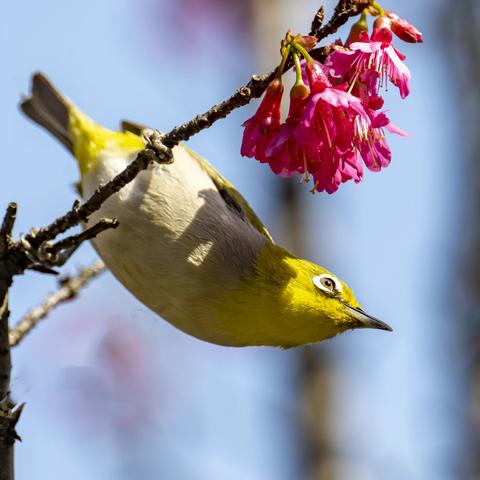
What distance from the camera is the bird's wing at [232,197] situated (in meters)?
4.68

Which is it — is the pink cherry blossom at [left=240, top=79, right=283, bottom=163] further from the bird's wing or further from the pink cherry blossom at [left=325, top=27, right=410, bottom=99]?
the bird's wing

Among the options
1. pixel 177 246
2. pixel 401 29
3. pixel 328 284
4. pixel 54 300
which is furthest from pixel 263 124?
pixel 54 300

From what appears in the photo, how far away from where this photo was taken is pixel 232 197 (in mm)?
4742

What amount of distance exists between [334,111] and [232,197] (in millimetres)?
1623

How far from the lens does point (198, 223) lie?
430 centimetres

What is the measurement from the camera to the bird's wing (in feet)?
15.3

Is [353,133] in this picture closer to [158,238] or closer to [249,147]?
[249,147]

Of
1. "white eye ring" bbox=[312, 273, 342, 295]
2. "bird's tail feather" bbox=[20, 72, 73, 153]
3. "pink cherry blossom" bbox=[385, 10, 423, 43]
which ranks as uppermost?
"bird's tail feather" bbox=[20, 72, 73, 153]

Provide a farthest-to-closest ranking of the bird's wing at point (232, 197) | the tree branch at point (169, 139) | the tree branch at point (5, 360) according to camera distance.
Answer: the bird's wing at point (232, 197)
the tree branch at point (5, 360)
the tree branch at point (169, 139)

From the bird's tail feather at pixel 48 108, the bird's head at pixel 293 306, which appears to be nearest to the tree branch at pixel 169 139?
the bird's head at pixel 293 306

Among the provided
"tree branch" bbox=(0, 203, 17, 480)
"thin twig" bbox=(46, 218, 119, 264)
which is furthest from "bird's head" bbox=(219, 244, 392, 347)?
"tree branch" bbox=(0, 203, 17, 480)

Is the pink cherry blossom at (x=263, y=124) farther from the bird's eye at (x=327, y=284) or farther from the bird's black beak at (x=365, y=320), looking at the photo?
the bird's black beak at (x=365, y=320)

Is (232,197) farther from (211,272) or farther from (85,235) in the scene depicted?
(85,235)

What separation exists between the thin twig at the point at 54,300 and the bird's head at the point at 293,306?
1.08m
